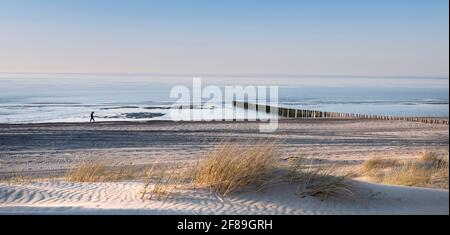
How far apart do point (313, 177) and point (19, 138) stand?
17209 millimetres

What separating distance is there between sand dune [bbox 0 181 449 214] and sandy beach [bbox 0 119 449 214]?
0.06 ft

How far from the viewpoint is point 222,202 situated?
319 inches

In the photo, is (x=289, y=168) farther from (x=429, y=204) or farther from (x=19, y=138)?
(x=19, y=138)

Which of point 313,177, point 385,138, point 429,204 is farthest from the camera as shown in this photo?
point 385,138

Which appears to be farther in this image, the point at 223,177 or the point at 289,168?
the point at 289,168

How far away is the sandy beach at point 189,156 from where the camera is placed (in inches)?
313

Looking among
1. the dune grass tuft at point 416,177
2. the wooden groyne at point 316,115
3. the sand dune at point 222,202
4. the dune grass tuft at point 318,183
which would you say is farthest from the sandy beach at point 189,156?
the wooden groyne at point 316,115

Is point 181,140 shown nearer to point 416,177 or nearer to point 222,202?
point 416,177

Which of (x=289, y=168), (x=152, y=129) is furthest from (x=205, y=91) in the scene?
(x=289, y=168)

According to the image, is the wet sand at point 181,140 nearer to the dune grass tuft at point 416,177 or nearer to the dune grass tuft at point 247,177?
the dune grass tuft at point 416,177

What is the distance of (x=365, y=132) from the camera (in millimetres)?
25703

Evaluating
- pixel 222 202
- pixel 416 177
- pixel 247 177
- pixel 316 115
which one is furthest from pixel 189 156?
pixel 316 115

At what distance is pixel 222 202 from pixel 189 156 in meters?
9.58

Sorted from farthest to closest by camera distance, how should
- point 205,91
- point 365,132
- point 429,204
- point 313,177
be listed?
1. point 205,91
2. point 365,132
3. point 313,177
4. point 429,204
